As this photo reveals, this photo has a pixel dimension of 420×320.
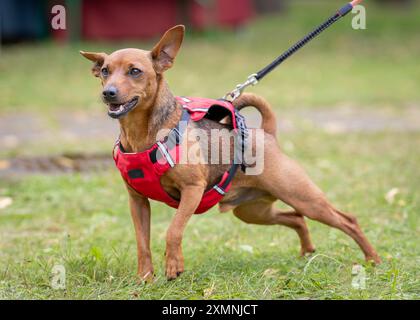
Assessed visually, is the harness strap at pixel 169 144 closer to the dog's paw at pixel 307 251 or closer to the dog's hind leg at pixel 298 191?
the dog's hind leg at pixel 298 191

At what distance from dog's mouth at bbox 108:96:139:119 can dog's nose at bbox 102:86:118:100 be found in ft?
0.20

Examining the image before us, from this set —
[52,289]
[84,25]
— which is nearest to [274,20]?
[84,25]

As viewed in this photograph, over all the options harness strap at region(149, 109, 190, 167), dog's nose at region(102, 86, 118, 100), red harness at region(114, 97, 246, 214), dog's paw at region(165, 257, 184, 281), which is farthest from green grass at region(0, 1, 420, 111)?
dog's nose at region(102, 86, 118, 100)

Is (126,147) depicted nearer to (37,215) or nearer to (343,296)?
(343,296)

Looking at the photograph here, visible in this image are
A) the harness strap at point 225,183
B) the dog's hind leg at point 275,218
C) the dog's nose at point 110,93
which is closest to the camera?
the dog's nose at point 110,93

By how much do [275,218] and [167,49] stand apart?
1527 mm

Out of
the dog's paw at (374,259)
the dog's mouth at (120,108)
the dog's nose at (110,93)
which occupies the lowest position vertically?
the dog's paw at (374,259)

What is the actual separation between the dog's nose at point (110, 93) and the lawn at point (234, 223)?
42.9 inches

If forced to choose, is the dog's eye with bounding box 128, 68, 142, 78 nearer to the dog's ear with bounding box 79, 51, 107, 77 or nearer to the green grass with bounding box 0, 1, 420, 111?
the dog's ear with bounding box 79, 51, 107, 77

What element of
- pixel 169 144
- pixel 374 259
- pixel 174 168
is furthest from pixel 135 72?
pixel 374 259

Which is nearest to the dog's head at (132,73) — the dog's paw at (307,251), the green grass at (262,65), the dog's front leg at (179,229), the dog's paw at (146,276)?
the dog's front leg at (179,229)

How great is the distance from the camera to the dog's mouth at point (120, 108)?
395 cm

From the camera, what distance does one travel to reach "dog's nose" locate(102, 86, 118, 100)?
12.8 ft

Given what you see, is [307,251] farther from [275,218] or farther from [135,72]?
[135,72]
